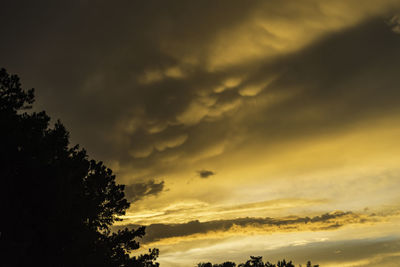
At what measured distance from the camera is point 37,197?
68.6 ft

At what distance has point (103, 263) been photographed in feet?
78.3

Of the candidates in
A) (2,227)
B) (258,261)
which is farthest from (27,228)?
(258,261)

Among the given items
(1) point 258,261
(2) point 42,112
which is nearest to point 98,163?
(2) point 42,112

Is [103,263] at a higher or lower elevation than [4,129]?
lower

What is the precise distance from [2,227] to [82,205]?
4982mm

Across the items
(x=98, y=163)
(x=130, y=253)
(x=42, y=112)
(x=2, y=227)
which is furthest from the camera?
(x=130, y=253)

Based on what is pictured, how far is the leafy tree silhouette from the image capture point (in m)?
20.0

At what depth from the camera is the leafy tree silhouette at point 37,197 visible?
788 inches

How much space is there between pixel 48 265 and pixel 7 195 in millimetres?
4341

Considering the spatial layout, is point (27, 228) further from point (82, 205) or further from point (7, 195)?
point (82, 205)

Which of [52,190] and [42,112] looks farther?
[42,112]

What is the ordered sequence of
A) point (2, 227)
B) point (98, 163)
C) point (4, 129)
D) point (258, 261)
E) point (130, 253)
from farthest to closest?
point (258, 261) → point (130, 253) → point (98, 163) → point (4, 129) → point (2, 227)

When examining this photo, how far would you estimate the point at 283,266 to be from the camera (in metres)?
127

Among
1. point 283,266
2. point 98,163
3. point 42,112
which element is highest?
point 42,112
